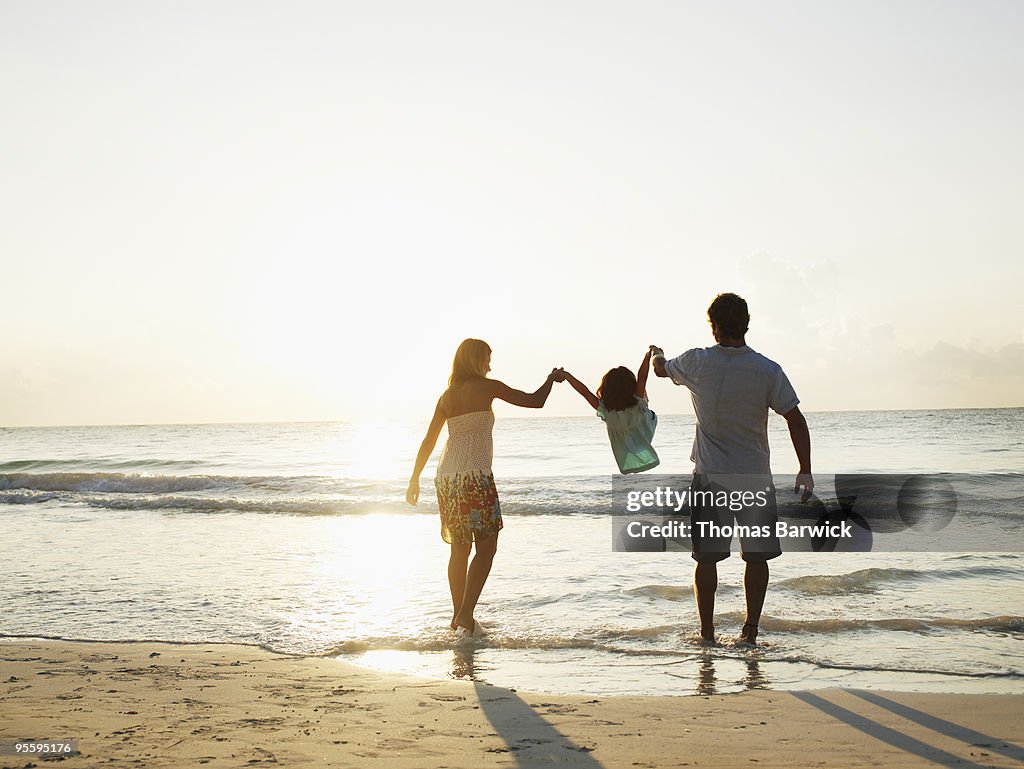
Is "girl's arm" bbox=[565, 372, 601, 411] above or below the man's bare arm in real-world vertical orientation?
above

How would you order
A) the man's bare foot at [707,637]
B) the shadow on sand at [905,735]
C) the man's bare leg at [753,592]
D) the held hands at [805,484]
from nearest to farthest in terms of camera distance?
the shadow on sand at [905,735]
the held hands at [805,484]
the man's bare leg at [753,592]
the man's bare foot at [707,637]

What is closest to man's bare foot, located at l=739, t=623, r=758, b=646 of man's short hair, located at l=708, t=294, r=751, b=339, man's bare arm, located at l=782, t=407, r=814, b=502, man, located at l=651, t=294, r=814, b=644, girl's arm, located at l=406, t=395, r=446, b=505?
man, located at l=651, t=294, r=814, b=644

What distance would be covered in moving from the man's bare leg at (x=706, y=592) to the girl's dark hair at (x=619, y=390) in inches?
42.3

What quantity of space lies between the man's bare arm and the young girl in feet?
2.95

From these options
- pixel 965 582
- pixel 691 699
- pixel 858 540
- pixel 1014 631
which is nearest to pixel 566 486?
pixel 858 540

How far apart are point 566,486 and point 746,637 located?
13.7 meters

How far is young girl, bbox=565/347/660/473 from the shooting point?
558cm

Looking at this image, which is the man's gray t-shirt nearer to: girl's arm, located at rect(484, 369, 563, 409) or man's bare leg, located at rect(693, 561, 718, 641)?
man's bare leg, located at rect(693, 561, 718, 641)

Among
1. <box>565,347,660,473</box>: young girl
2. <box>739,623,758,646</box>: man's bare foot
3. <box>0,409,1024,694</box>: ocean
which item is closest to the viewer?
<box>0,409,1024,694</box>: ocean

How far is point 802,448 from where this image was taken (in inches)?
192

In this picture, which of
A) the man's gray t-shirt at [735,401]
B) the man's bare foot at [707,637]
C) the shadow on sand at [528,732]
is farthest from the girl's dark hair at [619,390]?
the shadow on sand at [528,732]

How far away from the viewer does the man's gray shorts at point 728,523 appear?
502cm

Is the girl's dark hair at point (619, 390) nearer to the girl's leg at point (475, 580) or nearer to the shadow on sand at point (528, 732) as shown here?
the girl's leg at point (475, 580)

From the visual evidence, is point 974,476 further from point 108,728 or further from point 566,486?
point 108,728
